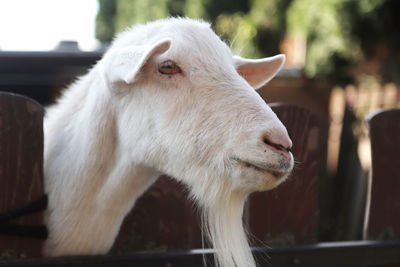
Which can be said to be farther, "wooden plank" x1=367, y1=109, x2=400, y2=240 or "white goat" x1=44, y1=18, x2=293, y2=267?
"wooden plank" x1=367, y1=109, x2=400, y2=240

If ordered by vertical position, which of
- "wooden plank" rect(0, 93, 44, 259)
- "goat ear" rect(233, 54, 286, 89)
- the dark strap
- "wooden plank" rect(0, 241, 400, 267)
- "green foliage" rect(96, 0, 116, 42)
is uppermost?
"green foliage" rect(96, 0, 116, 42)

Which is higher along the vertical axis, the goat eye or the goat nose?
the goat eye

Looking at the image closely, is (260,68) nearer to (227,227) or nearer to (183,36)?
(183,36)

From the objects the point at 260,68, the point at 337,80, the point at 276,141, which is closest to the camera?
the point at 276,141

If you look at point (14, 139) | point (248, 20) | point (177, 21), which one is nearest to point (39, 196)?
point (14, 139)

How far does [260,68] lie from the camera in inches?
87.6

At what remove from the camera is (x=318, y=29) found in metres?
8.73

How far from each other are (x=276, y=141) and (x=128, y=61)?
0.63 m

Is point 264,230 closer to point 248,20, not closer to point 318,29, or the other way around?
point 318,29

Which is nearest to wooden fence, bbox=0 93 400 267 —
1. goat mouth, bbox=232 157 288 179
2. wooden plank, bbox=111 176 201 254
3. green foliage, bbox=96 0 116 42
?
wooden plank, bbox=111 176 201 254

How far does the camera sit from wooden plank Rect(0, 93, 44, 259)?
189 cm

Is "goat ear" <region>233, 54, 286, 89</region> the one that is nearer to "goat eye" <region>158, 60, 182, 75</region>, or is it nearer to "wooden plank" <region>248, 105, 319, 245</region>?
"wooden plank" <region>248, 105, 319, 245</region>

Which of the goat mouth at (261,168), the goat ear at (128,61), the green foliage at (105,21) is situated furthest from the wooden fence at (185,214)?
the green foliage at (105,21)

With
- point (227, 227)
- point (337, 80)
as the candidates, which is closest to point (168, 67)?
point (227, 227)
